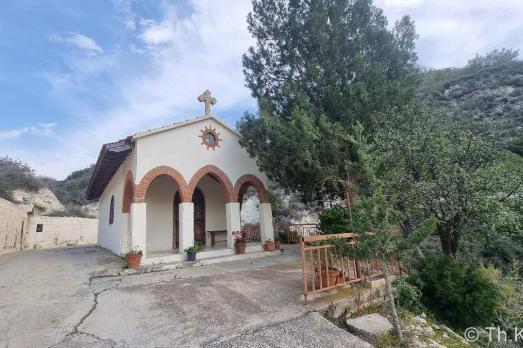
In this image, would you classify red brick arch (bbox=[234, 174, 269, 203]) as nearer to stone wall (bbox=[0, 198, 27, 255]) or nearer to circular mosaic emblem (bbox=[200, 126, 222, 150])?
circular mosaic emblem (bbox=[200, 126, 222, 150])

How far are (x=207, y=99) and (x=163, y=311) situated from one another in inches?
318

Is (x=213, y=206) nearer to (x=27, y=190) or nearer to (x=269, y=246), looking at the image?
(x=269, y=246)

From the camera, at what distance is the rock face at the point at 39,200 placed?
20.8 metres

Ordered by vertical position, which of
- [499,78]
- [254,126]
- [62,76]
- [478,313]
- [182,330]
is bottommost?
[478,313]

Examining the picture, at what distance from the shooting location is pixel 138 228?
336 inches

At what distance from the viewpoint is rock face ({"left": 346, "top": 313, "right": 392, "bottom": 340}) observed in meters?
3.74

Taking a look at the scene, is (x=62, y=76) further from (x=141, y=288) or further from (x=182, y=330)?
(x=182, y=330)

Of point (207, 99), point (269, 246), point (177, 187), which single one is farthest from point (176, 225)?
point (207, 99)

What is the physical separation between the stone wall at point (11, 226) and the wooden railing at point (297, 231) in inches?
514

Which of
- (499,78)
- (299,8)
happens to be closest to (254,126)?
(299,8)

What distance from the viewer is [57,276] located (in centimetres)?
764

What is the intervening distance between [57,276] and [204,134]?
616 cm

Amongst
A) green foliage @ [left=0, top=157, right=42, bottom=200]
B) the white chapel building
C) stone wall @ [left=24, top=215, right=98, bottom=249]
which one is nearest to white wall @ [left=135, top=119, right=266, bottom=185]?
the white chapel building

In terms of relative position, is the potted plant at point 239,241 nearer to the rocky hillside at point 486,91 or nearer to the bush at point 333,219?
the bush at point 333,219
